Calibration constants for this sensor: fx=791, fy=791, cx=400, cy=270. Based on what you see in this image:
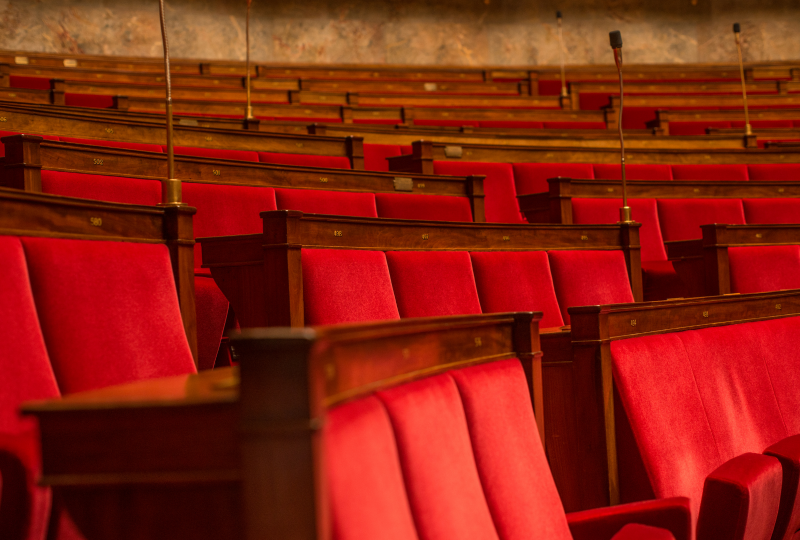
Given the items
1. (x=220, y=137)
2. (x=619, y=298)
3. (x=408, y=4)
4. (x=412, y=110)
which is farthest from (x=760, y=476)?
(x=408, y=4)

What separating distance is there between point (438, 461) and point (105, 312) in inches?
6.6

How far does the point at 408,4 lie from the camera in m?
2.20

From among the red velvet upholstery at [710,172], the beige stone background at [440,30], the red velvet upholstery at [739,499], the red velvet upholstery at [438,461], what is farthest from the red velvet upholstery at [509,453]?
the beige stone background at [440,30]

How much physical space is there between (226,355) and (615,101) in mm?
1263

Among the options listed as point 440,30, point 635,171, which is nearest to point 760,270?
point 635,171

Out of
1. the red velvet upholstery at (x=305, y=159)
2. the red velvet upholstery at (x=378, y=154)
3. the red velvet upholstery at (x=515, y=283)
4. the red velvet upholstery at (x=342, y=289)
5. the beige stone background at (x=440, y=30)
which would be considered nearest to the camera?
the red velvet upholstery at (x=342, y=289)

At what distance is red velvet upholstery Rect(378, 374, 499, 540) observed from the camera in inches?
9.3

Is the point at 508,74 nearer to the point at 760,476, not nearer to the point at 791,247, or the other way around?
the point at 791,247

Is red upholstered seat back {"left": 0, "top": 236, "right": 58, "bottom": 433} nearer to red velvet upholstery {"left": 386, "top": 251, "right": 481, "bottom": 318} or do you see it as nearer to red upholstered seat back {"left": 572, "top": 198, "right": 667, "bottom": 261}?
red velvet upholstery {"left": 386, "top": 251, "right": 481, "bottom": 318}

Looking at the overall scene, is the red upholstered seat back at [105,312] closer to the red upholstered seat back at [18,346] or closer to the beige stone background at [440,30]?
the red upholstered seat back at [18,346]

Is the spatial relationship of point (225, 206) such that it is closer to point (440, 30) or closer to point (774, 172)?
point (774, 172)

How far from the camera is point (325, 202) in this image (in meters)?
0.74

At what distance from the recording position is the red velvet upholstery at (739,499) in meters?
0.41

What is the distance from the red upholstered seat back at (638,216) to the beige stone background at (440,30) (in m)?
1.34
